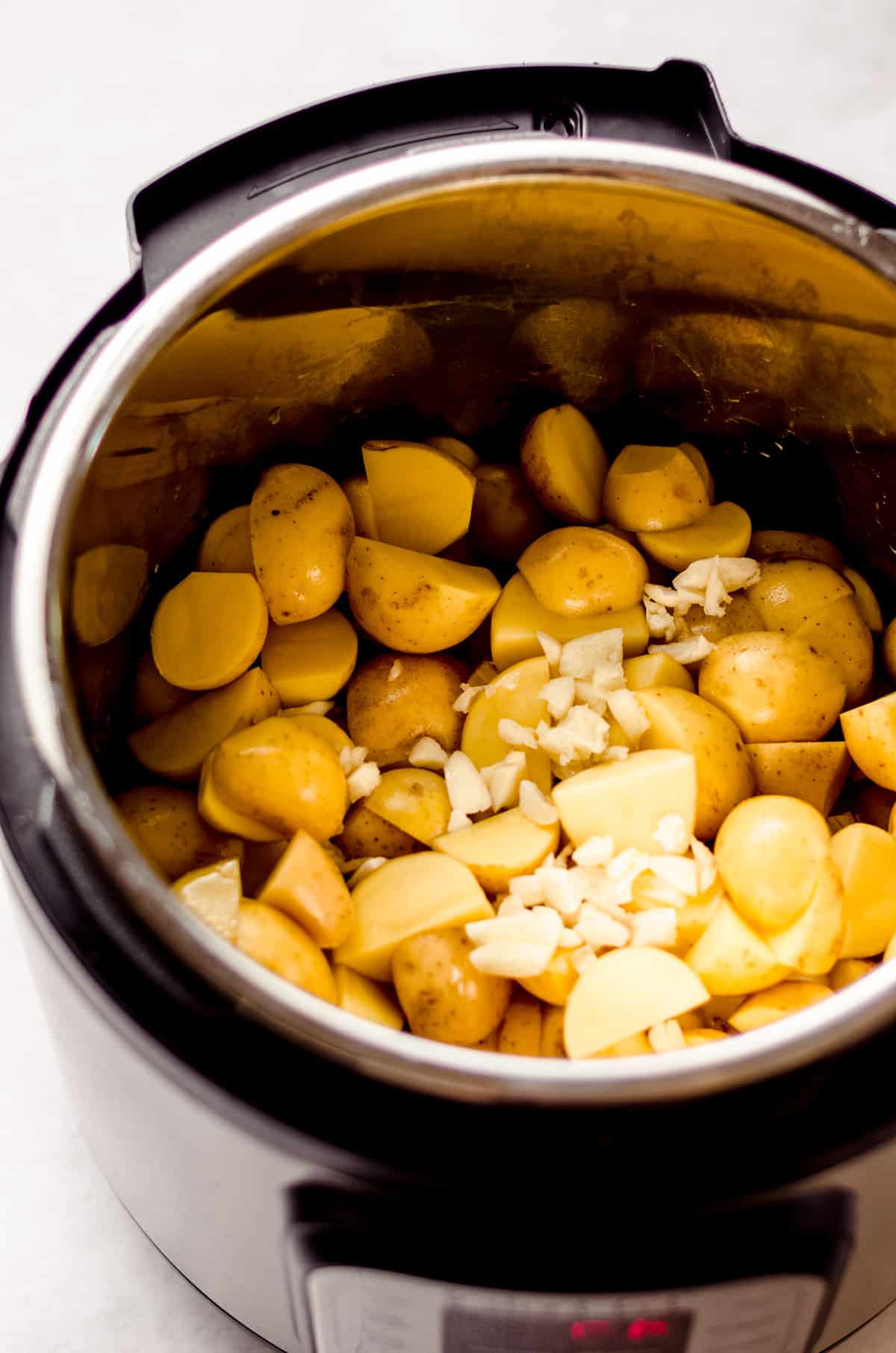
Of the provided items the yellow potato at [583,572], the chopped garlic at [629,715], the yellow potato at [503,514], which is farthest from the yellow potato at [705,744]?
the yellow potato at [503,514]

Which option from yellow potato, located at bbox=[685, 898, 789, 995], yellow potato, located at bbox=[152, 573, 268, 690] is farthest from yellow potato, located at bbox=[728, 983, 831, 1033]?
yellow potato, located at bbox=[152, 573, 268, 690]

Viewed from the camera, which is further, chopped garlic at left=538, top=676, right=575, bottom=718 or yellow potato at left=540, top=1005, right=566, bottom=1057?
chopped garlic at left=538, top=676, right=575, bottom=718

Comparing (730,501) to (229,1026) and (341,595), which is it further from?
(229,1026)

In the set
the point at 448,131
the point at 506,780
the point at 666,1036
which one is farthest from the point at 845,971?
the point at 448,131

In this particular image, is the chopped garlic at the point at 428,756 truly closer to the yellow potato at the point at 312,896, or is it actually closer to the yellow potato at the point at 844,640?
the yellow potato at the point at 312,896

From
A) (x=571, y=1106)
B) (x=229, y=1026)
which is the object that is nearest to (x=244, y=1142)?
(x=229, y=1026)

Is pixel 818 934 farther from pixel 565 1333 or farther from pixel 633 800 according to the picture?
pixel 565 1333

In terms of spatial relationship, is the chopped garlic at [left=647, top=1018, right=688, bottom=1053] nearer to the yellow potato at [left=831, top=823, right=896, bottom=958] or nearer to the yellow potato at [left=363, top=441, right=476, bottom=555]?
the yellow potato at [left=831, top=823, right=896, bottom=958]
